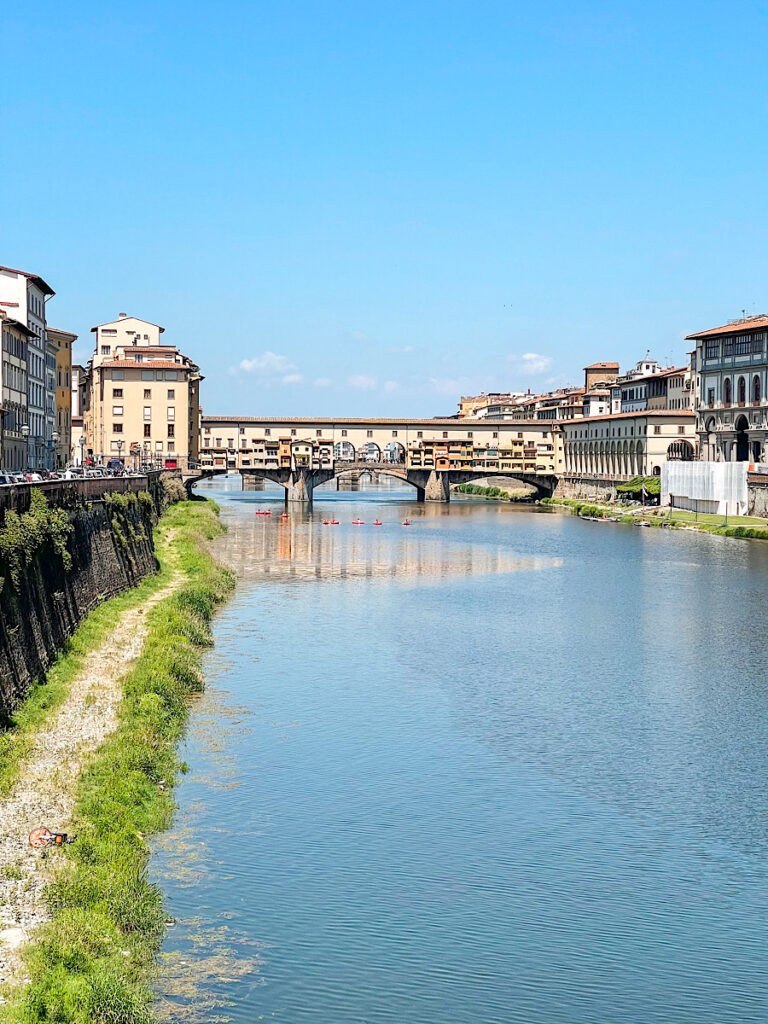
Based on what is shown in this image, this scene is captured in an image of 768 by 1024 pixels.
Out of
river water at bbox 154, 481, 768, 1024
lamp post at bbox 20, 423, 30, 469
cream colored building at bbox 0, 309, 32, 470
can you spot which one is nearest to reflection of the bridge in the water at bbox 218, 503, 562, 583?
lamp post at bbox 20, 423, 30, 469

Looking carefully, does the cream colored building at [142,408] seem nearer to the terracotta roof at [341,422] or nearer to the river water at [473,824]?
the terracotta roof at [341,422]

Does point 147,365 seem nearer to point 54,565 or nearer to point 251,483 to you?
point 251,483

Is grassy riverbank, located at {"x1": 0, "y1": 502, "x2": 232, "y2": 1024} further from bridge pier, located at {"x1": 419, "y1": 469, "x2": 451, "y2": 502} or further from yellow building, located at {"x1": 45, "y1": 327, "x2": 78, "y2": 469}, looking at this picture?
bridge pier, located at {"x1": 419, "y1": 469, "x2": 451, "y2": 502}

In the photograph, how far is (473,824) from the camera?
73.4 ft

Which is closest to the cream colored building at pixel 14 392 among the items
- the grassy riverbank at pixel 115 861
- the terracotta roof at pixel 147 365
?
the grassy riverbank at pixel 115 861

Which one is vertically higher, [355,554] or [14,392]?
[14,392]

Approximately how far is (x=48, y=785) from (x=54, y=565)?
459 inches

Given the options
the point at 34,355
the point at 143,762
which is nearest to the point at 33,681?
the point at 143,762

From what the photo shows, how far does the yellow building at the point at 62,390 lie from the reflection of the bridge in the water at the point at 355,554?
1518 cm

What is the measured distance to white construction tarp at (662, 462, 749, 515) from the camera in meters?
94.8

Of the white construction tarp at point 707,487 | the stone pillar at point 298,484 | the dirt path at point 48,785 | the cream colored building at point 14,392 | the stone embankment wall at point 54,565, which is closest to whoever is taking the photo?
the dirt path at point 48,785

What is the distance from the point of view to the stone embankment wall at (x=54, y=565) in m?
25.9

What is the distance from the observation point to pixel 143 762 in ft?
76.1

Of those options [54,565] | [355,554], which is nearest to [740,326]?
[355,554]
